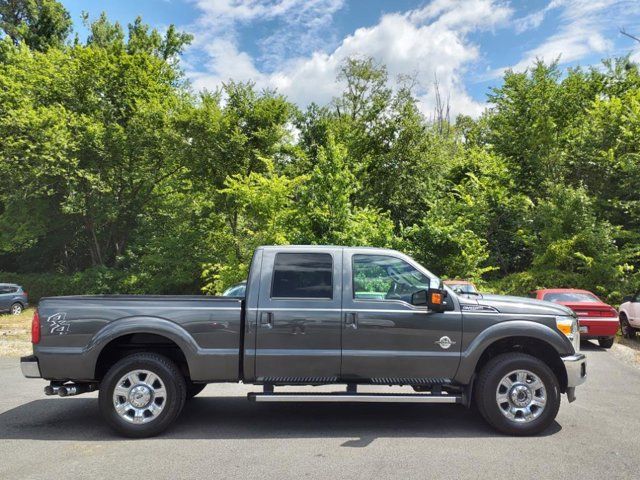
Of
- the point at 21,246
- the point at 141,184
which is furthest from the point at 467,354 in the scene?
the point at 21,246

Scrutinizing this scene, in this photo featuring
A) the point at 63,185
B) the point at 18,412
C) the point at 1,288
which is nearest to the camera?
the point at 18,412

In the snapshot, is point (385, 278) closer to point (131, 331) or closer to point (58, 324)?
point (131, 331)

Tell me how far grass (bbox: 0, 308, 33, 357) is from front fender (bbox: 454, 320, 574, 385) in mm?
11048

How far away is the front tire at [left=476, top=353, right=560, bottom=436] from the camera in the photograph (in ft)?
18.3

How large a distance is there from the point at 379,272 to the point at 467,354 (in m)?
1.29

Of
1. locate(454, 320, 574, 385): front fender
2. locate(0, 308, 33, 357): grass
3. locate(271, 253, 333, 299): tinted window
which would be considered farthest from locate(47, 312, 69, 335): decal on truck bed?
locate(0, 308, 33, 357): grass

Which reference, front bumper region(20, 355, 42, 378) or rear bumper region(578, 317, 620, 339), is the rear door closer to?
front bumper region(20, 355, 42, 378)

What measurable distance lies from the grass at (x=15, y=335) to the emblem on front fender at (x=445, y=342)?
35.7 feet

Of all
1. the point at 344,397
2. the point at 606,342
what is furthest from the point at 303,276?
the point at 606,342

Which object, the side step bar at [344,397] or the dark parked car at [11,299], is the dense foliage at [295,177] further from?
the side step bar at [344,397]

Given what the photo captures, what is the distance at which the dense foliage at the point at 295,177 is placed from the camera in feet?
63.3

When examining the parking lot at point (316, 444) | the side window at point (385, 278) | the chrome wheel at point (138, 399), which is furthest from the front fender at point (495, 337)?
the chrome wheel at point (138, 399)

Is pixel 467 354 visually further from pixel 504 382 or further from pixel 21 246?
pixel 21 246

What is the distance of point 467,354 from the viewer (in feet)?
18.3
